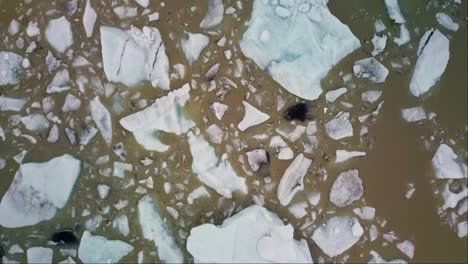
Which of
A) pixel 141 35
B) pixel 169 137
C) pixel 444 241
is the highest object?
pixel 141 35

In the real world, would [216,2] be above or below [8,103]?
above

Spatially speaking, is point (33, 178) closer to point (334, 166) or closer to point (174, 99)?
point (174, 99)

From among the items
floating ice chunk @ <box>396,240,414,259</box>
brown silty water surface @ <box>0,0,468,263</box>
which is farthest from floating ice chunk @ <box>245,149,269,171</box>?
floating ice chunk @ <box>396,240,414,259</box>

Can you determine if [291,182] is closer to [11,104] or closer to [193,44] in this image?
[193,44]

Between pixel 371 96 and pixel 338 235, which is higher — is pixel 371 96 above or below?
above

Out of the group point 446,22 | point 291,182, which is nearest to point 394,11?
point 446,22

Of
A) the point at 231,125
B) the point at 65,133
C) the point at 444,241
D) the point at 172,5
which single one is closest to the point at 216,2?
the point at 172,5
